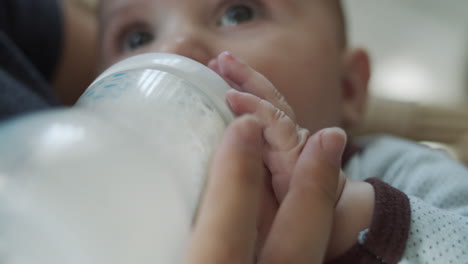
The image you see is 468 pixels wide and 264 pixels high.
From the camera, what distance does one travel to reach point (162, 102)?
286 millimetres

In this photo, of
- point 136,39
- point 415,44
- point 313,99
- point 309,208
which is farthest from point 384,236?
point 415,44

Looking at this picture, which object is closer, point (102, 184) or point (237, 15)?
point (102, 184)

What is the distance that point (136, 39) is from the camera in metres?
0.72

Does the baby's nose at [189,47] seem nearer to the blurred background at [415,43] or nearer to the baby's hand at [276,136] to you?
the baby's hand at [276,136]

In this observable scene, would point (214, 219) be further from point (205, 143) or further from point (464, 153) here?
point (464, 153)

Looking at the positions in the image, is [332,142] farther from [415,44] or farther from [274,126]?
[415,44]

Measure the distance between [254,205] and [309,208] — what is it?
0.22 ft

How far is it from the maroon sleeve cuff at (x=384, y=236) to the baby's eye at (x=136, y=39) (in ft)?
1.56

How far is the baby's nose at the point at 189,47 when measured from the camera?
49 centimetres

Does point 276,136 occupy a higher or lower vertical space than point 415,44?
higher

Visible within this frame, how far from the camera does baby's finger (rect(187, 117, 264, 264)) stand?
0.25 meters

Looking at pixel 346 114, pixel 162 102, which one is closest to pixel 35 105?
pixel 162 102

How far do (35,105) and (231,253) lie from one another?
516mm

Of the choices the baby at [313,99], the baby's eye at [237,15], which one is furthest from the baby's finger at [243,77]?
the baby's eye at [237,15]
